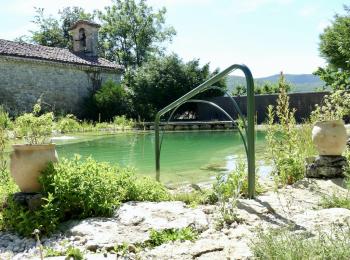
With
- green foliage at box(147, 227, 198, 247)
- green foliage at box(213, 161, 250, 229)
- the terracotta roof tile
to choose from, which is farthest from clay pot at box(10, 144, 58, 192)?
the terracotta roof tile

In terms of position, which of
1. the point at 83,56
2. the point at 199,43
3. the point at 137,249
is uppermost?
the point at 199,43

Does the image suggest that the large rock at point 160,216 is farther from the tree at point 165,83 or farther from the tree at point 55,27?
the tree at point 55,27

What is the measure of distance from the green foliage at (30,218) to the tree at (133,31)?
3411 centimetres

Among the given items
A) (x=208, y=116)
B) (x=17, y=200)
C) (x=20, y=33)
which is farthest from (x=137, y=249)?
(x=20, y=33)

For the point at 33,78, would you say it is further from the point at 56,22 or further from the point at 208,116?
the point at 56,22

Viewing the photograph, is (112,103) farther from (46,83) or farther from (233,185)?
(233,185)

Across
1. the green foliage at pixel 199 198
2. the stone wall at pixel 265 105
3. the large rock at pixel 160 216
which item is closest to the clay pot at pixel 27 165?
the large rock at pixel 160 216

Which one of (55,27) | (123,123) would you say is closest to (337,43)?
(123,123)

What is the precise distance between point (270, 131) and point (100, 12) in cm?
3743

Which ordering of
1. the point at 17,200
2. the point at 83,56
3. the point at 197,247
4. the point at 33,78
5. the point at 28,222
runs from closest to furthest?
the point at 197,247 → the point at 28,222 → the point at 17,200 → the point at 33,78 → the point at 83,56

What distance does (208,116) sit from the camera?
21.8m

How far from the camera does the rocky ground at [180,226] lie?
93.4 inches

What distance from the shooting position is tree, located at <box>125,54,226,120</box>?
71.4ft

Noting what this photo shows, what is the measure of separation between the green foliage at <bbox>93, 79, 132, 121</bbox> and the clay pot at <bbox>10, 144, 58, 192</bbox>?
60.0ft
